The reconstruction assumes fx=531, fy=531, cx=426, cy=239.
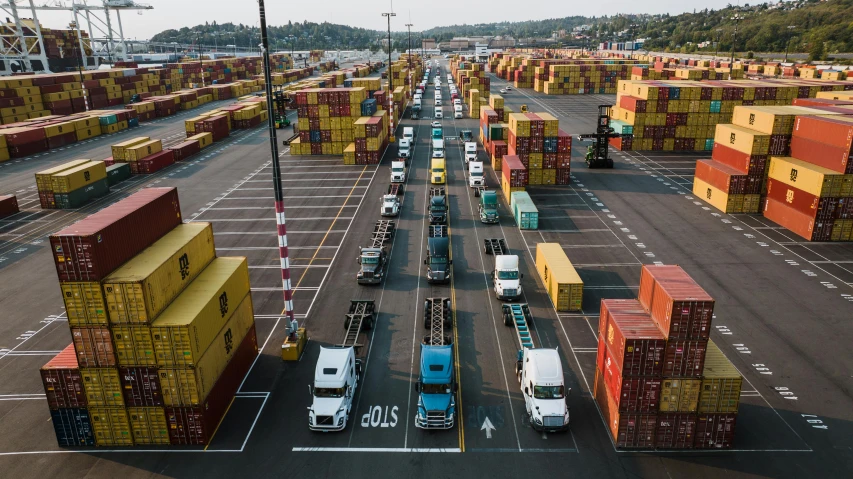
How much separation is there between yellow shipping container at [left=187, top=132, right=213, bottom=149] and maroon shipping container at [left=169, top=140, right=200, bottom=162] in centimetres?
237

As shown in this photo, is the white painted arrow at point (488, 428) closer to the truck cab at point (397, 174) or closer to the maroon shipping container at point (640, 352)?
the maroon shipping container at point (640, 352)

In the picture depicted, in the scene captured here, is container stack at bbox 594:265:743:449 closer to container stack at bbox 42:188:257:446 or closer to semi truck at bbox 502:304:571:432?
semi truck at bbox 502:304:571:432

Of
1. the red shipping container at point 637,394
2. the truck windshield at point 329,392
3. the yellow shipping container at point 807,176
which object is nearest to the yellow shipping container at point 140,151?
the truck windshield at point 329,392

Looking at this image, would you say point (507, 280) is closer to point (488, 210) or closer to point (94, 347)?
point (488, 210)

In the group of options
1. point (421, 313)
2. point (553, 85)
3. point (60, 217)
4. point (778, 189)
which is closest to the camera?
point (421, 313)

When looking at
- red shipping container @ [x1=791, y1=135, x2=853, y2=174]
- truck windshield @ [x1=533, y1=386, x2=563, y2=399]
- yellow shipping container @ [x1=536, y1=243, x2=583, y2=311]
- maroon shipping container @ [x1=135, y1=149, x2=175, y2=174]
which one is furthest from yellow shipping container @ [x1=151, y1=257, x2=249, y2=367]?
maroon shipping container @ [x1=135, y1=149, x2=175, y2=174]

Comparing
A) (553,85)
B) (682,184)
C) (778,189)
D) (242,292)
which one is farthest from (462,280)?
(553,85)

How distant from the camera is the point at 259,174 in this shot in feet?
246

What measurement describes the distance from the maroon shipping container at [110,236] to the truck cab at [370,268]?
14836 mm

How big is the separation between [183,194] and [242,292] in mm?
41284

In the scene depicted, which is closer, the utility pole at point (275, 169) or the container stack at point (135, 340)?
the container stack at point (135, 340)

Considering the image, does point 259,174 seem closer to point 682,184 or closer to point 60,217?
point 60,217

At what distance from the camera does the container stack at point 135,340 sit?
856 inches

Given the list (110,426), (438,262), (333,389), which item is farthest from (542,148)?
(110,426)
